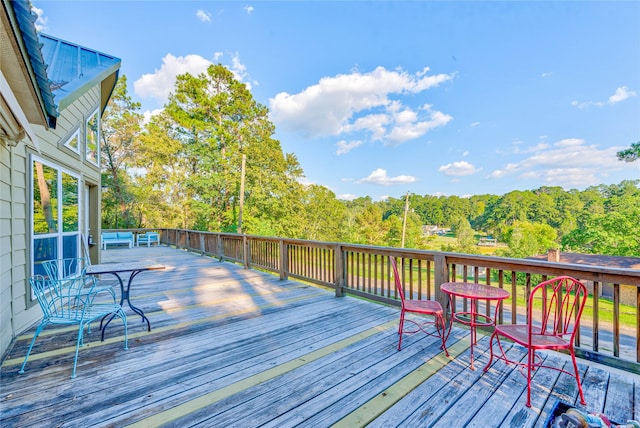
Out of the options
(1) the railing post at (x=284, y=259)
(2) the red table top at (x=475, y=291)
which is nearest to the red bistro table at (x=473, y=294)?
(2) the red table top at (x=475, y=291)

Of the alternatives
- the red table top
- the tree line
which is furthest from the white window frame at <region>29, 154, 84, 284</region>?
the tree line

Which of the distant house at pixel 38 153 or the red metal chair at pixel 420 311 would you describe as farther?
the red metal chair at pixel 420 311

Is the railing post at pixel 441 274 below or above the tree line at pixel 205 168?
below

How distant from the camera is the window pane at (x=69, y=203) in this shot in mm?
4270

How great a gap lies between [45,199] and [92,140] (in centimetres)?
302

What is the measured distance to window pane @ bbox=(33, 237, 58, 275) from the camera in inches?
132

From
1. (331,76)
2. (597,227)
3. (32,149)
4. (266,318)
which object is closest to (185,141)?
(331,76)

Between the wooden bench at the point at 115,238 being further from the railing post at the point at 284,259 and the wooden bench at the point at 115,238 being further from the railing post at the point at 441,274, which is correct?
the railing post at the point at 441,274

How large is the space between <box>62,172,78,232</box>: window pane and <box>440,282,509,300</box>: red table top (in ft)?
18.5

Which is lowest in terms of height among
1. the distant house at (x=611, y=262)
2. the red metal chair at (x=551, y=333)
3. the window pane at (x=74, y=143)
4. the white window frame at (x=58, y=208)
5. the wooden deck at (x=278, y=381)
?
the distant house at (x=611, y=262)

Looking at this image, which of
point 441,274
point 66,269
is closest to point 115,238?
point 66,269

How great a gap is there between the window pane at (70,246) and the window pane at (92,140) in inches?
73.4

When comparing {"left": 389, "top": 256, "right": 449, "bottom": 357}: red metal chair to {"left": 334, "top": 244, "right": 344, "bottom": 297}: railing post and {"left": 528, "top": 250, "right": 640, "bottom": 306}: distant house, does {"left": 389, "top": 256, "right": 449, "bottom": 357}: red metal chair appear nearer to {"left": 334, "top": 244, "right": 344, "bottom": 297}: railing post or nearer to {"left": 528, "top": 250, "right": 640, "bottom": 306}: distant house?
{"left": 334, "top": 244, "right": 344, "bottom": 297}: railing post

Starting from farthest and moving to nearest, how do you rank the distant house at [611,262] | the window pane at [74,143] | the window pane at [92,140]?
the distant house at [611,262]
the window pane at [92,140]
the window pane at [74,143]
